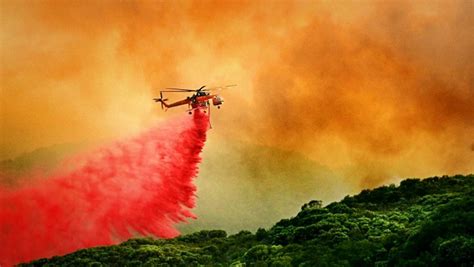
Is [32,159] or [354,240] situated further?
[32,159]

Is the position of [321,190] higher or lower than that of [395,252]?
higher

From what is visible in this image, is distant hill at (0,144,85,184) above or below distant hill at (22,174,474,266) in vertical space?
above

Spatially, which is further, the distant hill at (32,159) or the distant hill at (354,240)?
the distant hill at (32,159)

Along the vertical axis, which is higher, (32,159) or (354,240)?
(32,159)

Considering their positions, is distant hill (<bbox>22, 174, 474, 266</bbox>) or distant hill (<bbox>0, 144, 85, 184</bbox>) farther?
distant hill (<bbox>0, 144, 85, 184</bbox>)

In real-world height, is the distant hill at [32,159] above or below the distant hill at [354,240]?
above

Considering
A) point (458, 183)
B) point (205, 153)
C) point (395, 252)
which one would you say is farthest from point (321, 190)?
point (395, 252)

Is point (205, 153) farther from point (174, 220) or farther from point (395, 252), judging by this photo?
point (395, 252)

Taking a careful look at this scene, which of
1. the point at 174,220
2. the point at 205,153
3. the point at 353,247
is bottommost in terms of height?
the point at 353,247
